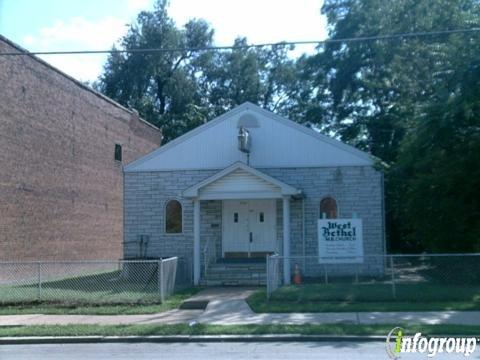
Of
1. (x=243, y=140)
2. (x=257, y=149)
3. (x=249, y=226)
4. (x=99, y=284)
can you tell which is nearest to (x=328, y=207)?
(x=249, y=226)

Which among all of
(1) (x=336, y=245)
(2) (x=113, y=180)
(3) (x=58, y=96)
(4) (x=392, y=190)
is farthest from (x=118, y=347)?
(2) (x=113, y=180)

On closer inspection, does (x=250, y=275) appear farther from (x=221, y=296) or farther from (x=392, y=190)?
(x=392, y=190)

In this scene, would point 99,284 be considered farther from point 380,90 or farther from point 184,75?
point 184,75

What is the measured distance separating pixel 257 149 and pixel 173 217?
166 inches

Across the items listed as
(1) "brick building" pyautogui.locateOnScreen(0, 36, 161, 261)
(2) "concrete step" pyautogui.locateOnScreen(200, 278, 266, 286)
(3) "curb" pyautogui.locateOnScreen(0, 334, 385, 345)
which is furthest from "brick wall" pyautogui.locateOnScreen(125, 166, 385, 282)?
(3) "curb" pyautogui.locateOnScreen(0, 334, 385, 345)

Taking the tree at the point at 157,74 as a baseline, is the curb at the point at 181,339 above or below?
below

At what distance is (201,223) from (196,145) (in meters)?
3.04

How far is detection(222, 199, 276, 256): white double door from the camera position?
24844 mm

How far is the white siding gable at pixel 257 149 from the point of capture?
79.7 ft

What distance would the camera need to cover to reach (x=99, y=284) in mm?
22000

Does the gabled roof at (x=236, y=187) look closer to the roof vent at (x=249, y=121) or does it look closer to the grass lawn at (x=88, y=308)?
the roof vent at (x=249, y=121)

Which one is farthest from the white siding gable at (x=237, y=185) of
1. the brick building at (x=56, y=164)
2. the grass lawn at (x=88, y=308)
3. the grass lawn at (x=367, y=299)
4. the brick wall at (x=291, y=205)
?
the brick building at (x=56, y=164)

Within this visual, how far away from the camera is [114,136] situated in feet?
116

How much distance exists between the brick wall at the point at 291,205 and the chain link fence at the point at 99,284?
5.18 feet
